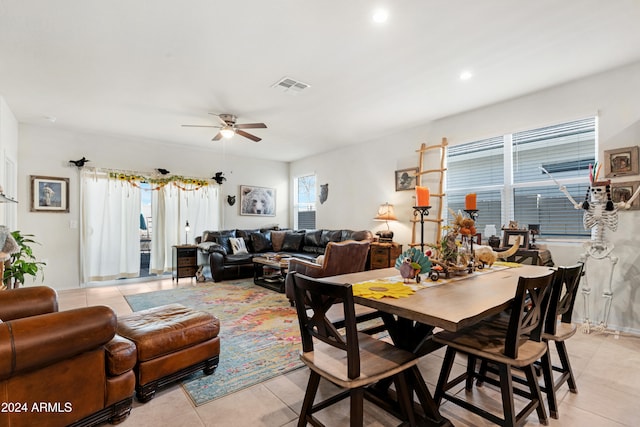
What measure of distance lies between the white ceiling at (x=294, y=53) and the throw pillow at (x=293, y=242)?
299 centimetres

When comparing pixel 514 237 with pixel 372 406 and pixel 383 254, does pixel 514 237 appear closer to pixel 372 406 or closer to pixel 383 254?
pixel 383 254

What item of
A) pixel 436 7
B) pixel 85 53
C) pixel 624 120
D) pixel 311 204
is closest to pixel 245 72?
pixel 85 53

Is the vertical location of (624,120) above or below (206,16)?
below

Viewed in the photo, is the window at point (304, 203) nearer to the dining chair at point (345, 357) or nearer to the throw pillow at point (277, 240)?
the throw pillow at point (277, 240)

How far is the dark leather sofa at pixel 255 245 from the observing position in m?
5.66

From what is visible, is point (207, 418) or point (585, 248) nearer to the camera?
point (207, 418)

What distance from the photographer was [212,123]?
16.1 feet

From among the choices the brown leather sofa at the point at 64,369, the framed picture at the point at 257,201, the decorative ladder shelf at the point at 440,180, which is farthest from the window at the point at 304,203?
the brown leather sofa at the point at 64,369

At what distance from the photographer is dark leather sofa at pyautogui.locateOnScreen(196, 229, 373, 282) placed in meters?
5.66

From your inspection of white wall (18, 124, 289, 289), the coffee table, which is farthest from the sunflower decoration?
white wall (18, 124, 289, 289)

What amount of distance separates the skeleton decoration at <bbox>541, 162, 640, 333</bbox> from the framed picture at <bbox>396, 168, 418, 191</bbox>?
7.41 ft

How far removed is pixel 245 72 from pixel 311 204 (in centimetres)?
459

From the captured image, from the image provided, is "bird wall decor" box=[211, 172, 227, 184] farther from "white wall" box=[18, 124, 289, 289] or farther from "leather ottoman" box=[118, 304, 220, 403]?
"leather ottoman" box=[118, 304, 220, 403]

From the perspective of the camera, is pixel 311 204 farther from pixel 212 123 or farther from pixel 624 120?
pixel 624 120
